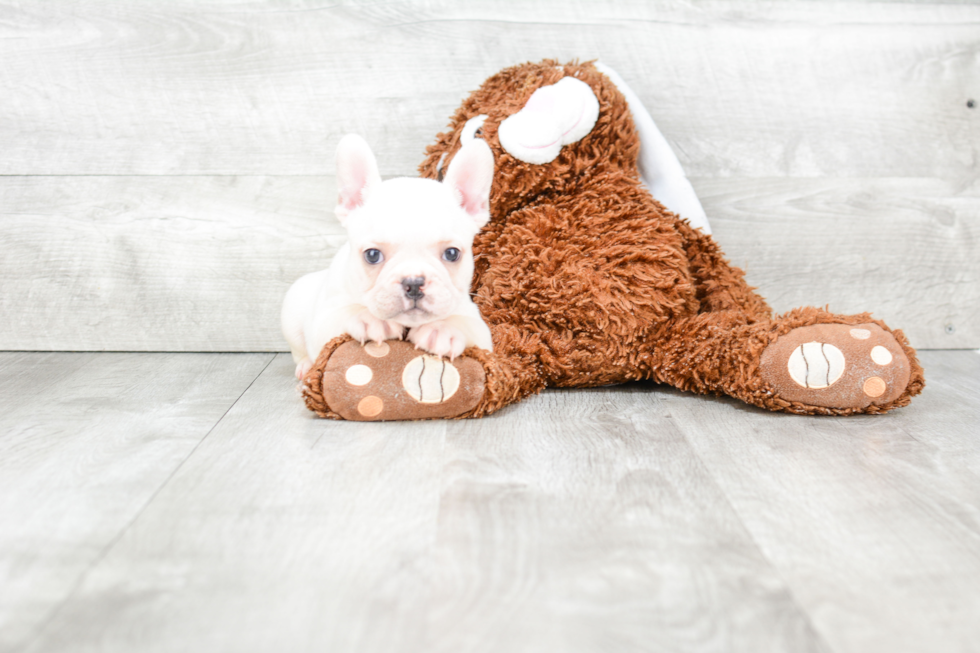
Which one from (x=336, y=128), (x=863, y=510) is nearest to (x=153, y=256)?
(x=336, y=128)

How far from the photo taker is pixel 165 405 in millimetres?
1222

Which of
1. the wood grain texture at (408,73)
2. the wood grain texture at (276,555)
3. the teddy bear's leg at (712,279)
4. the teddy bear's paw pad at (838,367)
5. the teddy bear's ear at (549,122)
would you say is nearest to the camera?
the wood grain texture at (276,555)

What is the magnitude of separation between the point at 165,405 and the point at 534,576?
779mm

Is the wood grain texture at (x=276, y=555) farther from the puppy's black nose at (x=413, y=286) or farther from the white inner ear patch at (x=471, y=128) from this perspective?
the white inner ear patch at (x=471, y=128)

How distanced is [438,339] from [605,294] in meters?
0.31

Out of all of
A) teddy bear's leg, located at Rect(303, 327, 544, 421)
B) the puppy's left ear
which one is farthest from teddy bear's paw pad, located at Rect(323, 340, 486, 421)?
the puppy's left ear

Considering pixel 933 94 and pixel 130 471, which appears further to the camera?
pixel 933 94

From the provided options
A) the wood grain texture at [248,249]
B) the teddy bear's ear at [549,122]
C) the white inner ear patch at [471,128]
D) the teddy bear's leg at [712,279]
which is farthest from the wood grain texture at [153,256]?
the teddy bear's leg at [712,279]

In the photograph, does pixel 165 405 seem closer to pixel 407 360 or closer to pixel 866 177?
pixel 407 360

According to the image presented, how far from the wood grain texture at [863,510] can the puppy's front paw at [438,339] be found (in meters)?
0.35

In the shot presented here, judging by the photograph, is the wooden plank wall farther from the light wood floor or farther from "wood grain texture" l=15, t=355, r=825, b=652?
"wood grain texture" l=15, t=355, r=825, b=652

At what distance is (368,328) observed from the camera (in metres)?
1.10

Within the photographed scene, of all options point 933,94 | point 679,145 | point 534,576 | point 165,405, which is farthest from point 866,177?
point 165,405

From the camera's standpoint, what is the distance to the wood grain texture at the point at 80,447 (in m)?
0.70
